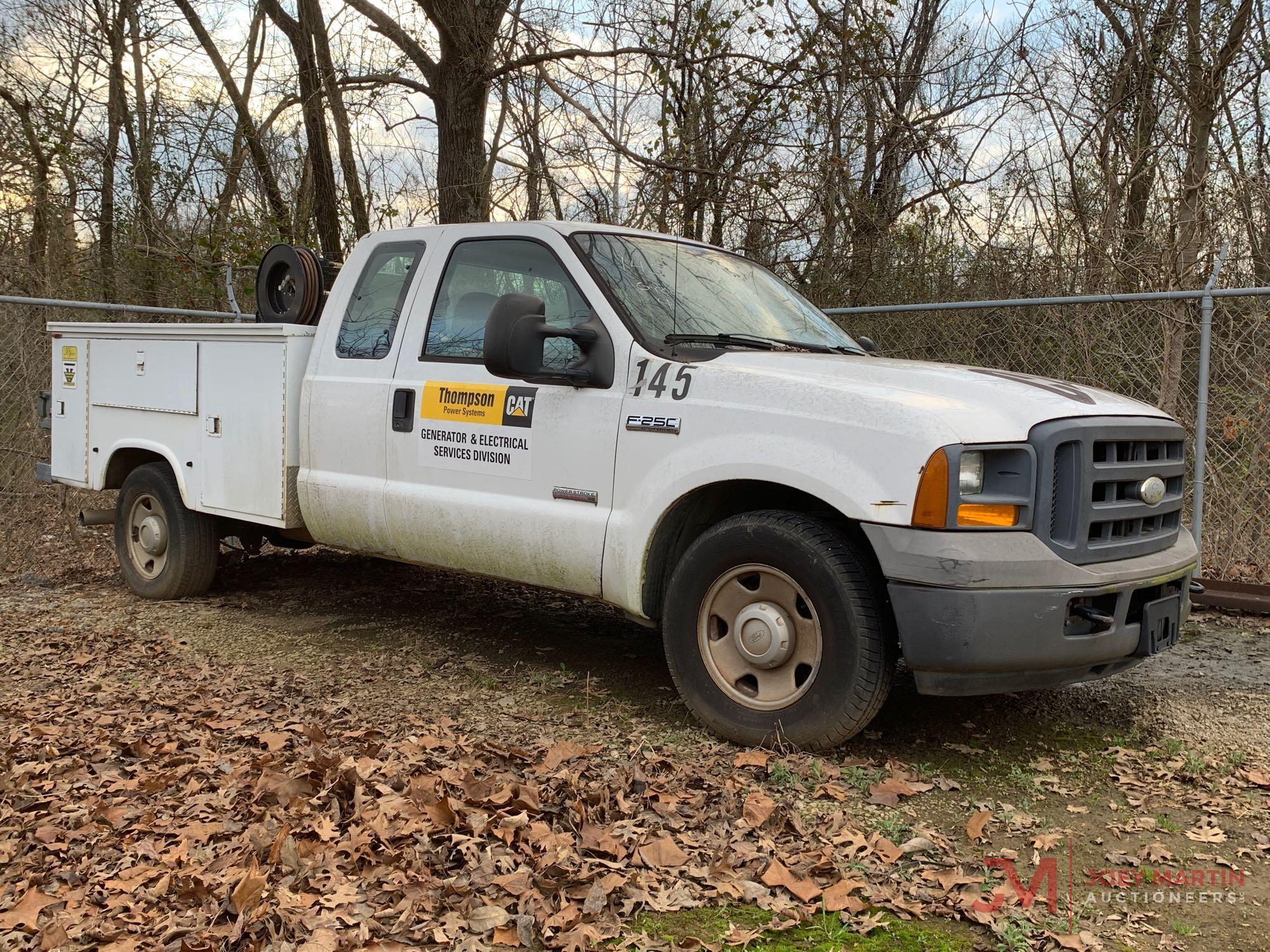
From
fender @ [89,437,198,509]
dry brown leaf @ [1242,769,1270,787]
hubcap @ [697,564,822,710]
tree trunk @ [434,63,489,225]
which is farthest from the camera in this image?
tree trunk @ [434,63,489,225]

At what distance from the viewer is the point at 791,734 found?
4.03m

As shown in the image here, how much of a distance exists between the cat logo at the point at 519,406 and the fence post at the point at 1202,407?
394 cm

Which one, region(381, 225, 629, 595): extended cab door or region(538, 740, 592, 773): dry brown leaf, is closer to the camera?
region(538, 740, 592, 773): dry brown leaf

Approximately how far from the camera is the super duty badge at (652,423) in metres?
4.38

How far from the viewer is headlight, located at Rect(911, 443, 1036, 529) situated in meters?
3.67

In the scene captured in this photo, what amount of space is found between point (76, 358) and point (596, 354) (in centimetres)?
417

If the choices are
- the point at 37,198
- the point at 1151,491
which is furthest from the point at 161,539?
the point at 37,198

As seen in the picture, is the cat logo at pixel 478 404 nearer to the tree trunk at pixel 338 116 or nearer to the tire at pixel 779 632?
the tire at pixel 779 632

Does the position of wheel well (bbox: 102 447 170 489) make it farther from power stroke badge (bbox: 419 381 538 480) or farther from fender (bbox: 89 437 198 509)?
power stroke badge (bbox: 419 381 538 480)

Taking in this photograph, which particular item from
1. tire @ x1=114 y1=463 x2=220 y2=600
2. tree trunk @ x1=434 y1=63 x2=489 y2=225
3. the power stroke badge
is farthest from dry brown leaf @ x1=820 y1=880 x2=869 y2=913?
tree trunk @ x1=434 y1=63 x2=489 y2=225

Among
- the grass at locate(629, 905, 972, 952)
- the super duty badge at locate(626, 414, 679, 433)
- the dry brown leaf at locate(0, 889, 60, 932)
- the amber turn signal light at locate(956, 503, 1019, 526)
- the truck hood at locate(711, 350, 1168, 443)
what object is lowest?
the dry brown leaf at locate(0, 889, 60, 932)

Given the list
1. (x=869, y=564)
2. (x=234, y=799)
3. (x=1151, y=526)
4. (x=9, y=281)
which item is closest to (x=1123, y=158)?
(x=1151, y=526)

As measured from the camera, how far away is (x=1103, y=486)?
3.99 meters

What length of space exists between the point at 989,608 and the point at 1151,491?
100 centimetres
